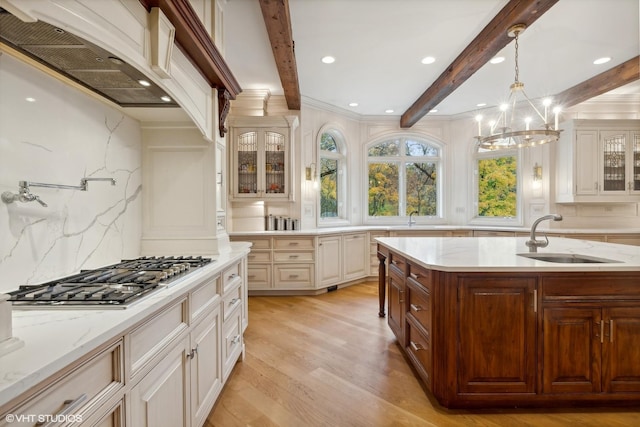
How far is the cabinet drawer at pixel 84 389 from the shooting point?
2.18ft

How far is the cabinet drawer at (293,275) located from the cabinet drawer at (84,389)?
10.7ft

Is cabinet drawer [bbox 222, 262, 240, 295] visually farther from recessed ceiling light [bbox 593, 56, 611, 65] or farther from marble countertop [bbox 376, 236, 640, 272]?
recessed ceiling light [bbox 593, 56, 611, 65]

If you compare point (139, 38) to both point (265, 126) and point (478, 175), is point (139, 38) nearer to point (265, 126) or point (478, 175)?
point (265, 126)

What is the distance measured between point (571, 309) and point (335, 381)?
5.21 feet

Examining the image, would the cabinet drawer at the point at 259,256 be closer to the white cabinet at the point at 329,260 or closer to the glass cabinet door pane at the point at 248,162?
the white cabinet at the point at 329,260

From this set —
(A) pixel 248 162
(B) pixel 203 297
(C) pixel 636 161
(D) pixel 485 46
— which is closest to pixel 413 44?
(D) pixel 485 46

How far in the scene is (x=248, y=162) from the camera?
428cm

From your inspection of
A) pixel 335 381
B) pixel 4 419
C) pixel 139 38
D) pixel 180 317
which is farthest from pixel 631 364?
pixel 139 38

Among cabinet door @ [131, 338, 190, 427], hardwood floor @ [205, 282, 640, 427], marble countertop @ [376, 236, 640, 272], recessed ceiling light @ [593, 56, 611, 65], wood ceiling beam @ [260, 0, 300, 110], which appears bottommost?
hardwood floor @ [205, 282, 640, 427]

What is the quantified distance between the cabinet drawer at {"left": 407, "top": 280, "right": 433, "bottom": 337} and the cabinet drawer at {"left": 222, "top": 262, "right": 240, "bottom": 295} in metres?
1.33

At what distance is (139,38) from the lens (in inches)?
52.1

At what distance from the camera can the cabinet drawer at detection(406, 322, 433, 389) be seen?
189 centimetres

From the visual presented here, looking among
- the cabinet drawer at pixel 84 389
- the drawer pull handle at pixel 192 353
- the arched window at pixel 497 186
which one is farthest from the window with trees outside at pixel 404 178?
the cabinet drawer at pixel 84 389

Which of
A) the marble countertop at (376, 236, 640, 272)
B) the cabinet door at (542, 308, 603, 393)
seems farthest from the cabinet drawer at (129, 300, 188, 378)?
the cabinet door at (542, 308, 603, 393)
